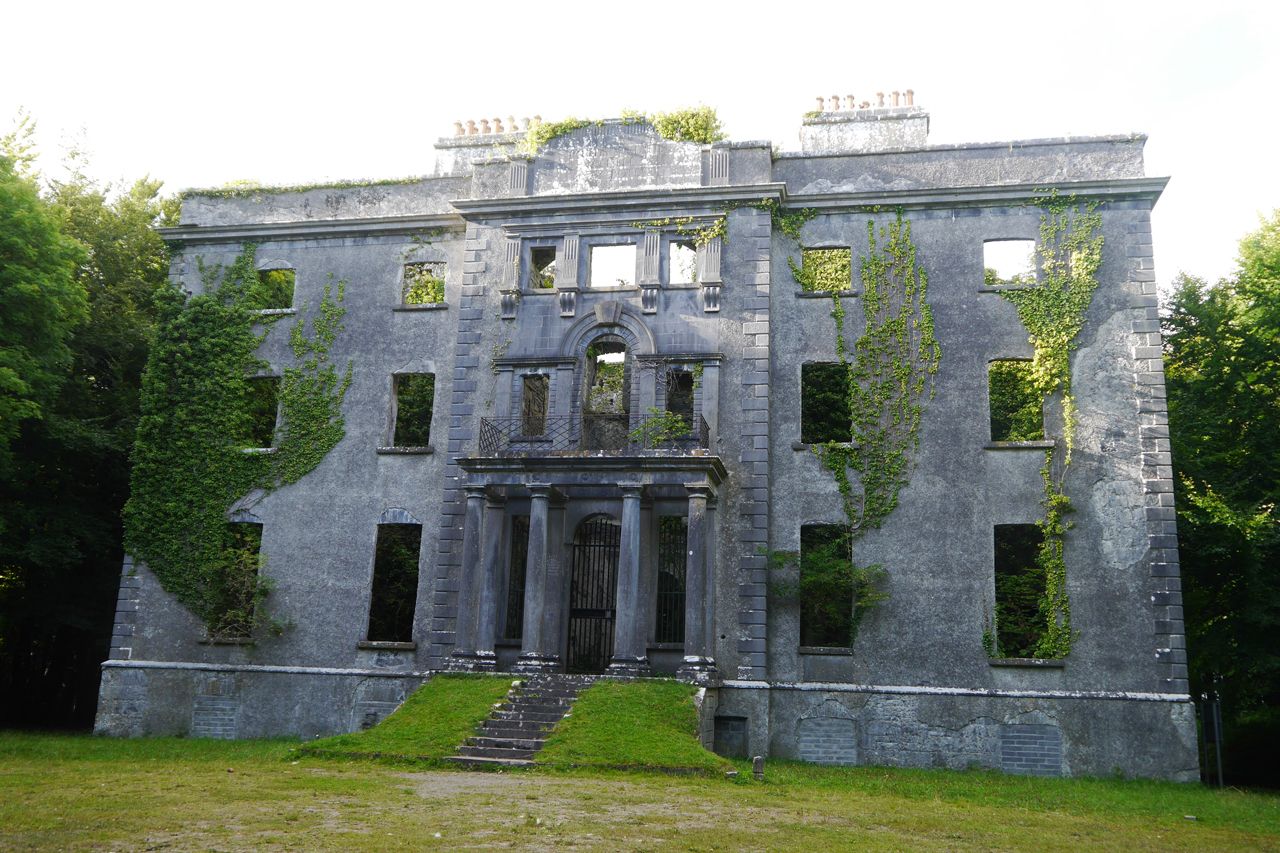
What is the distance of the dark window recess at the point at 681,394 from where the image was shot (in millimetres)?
21672

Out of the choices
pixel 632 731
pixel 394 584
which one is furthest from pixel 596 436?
pixel 394 584

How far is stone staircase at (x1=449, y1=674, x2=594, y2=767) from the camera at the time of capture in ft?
50.6

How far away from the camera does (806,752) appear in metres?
19.3

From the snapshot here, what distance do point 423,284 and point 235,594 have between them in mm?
8060

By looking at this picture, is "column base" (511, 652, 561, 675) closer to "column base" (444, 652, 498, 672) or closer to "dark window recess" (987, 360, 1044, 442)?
"column base" (444, 652, 498, 672)

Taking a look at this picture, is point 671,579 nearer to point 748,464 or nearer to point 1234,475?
point 748,464

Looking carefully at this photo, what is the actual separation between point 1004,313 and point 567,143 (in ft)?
32.8

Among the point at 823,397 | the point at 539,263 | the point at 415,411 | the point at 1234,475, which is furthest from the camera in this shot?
the point at 415,411

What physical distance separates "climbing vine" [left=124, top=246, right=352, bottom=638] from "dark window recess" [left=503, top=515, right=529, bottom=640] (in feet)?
15.2

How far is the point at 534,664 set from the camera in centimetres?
1906

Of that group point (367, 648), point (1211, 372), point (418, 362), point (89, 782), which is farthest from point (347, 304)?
point (1211, 372)

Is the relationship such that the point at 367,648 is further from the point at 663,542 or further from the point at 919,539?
the point at 919,539

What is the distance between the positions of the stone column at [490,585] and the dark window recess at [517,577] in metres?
0.64

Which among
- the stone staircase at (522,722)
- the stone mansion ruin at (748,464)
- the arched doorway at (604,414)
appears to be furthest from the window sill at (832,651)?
the arched doorway at (604,414)
